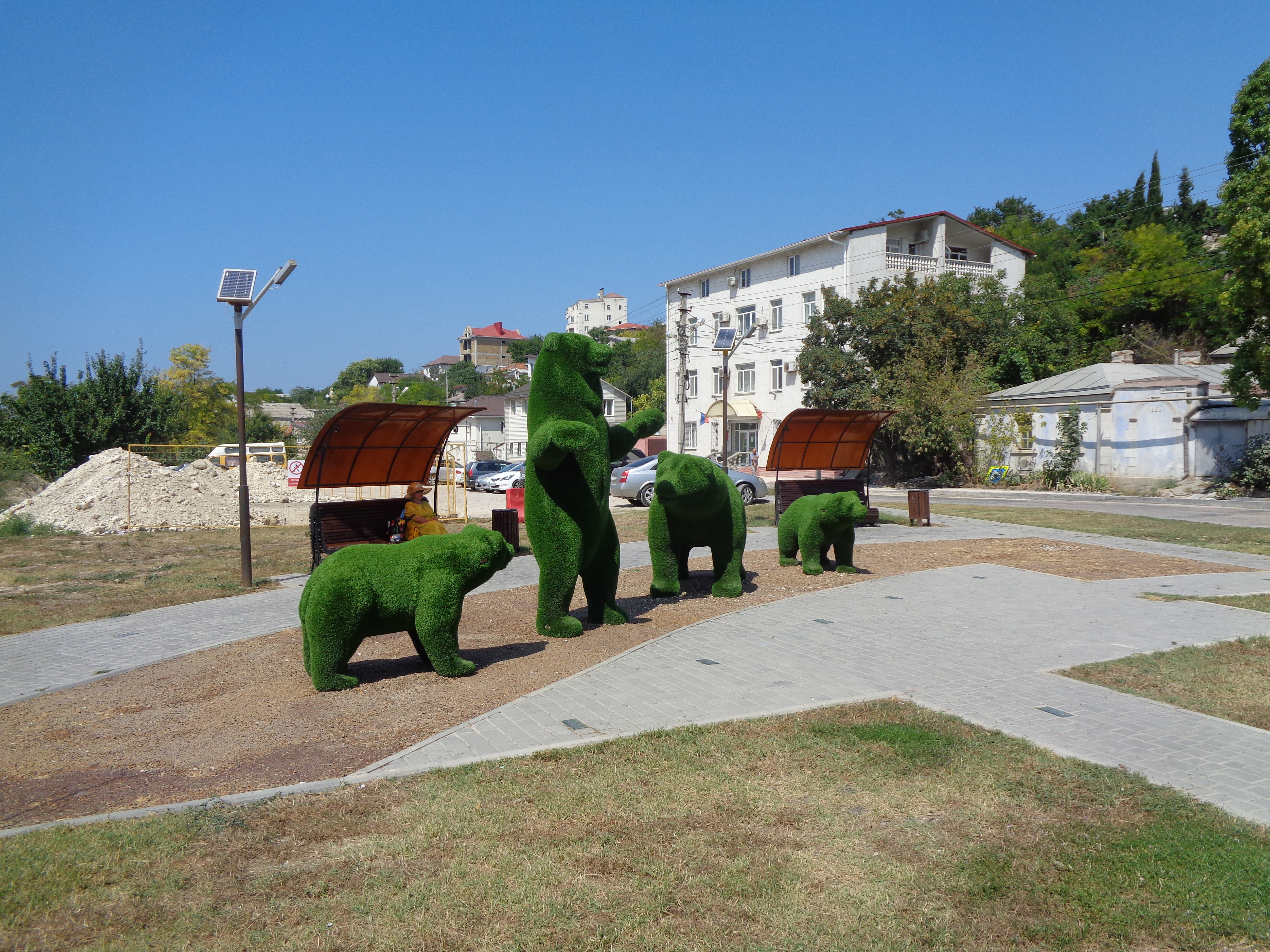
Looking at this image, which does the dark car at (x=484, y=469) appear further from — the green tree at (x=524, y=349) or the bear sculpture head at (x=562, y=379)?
the green tree at (x=524, y=349)

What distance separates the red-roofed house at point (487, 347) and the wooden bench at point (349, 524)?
136270mm

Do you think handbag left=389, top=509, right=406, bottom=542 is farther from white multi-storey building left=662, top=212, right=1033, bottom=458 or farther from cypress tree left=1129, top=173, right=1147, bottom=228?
cypress tree left=1129, top=173, right=1147, bottom=228

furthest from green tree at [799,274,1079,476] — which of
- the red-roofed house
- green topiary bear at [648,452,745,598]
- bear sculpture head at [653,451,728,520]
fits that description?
the red-roofed house

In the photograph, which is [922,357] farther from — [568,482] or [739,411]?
[568,482]

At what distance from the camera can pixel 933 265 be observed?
37.6 meters

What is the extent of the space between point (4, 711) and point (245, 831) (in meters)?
3.69

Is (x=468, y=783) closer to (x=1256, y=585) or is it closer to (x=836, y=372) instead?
(x=1256, y=585)

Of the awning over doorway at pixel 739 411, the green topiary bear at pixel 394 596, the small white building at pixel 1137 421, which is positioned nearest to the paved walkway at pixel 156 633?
the green topiary bear at pixel 394 596

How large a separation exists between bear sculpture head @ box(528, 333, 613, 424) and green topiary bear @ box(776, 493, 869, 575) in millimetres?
4400

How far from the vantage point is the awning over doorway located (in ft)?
138

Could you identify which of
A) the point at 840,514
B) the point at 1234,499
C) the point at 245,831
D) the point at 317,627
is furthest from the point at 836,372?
the point at 245,831

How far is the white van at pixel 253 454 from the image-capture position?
3362 centimetres

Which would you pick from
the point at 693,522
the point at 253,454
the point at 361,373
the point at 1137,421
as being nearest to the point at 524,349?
Result: the point at 361,373

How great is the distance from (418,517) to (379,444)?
2.09 m
